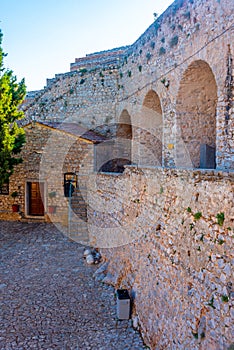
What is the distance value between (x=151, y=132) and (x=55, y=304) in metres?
7.58

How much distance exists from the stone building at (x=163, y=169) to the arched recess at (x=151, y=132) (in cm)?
4

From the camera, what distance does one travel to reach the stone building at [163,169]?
12.0 feet

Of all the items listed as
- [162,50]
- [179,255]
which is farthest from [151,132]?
[179,255]

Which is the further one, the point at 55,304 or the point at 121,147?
the point at 121,147

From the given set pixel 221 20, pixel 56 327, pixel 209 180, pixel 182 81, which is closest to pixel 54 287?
pixel 56 327

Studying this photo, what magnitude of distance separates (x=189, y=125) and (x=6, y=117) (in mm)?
7465

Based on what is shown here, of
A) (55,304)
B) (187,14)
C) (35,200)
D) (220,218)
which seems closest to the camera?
(220,218)

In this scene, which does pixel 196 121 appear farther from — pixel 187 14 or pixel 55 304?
pixel 55 304

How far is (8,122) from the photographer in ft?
41.1

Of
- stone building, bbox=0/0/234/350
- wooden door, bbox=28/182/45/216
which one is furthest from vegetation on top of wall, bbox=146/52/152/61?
wooden door, bbox=28/182/45/216

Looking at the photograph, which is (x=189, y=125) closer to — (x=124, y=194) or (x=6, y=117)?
(x=124, y=194)

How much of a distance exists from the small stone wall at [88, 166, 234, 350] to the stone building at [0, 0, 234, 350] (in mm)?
17

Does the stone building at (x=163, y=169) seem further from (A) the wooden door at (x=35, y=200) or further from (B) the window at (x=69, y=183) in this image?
(A) the wooden door at (x=35, y=200)

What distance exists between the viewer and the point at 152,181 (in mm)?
5715
